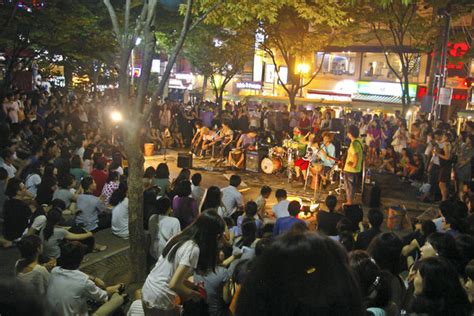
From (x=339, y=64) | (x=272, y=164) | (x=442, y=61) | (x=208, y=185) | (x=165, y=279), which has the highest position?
(x=339, y=64)

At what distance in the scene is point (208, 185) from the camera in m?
13.9

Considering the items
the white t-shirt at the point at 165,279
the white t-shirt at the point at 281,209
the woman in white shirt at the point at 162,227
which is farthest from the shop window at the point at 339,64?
the white t-shirt at the point at 165,279

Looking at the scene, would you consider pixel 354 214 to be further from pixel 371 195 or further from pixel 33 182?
pixel 33 182

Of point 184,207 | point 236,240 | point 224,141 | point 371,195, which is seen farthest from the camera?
point 224,141

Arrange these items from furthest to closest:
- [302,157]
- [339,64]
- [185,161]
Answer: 1. [339,64]
2. [185,161]
3. [302,157]

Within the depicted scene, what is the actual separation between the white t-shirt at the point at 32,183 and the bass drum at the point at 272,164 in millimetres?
7571

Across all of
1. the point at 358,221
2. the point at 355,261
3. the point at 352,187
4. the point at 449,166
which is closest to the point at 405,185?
the point at 449,166

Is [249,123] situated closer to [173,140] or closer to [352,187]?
[173,140]

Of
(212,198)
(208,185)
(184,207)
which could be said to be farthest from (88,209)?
(208,185)

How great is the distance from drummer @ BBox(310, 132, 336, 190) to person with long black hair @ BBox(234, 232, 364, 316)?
1088 centimetres

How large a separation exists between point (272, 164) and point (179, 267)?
11133 millimetres

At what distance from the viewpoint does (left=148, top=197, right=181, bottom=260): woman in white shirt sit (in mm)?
5941

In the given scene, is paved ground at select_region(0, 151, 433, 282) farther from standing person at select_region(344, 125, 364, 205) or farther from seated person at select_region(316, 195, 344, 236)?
seated person at select_region(316, 195, 344, 236)

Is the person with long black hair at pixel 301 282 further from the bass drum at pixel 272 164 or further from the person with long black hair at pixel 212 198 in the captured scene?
the bass drum at pixel 272 164
